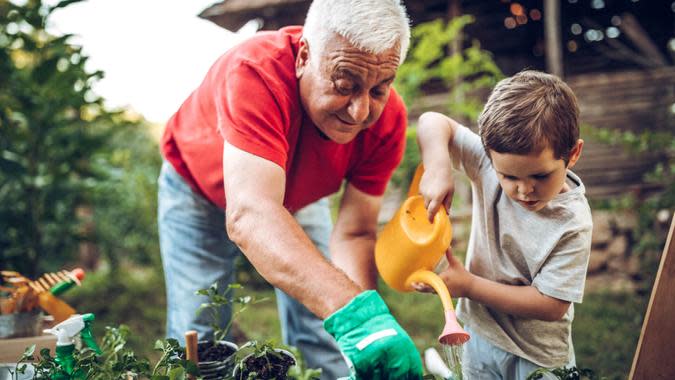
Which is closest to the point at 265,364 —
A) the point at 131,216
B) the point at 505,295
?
the point at 505,295

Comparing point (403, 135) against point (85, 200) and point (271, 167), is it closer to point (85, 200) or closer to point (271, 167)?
point (271, 167)

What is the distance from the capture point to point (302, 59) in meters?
1.43

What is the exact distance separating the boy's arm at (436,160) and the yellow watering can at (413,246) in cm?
4

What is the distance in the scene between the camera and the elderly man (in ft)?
3.23

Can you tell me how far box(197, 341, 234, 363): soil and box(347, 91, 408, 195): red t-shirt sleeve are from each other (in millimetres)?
763

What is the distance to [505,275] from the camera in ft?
4.51

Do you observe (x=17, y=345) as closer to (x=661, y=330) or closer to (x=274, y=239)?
(x=274, y=239)

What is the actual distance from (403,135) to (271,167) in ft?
2.15

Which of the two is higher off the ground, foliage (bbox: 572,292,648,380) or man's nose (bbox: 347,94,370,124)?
man's nose (bbox: 347,94,370,124)

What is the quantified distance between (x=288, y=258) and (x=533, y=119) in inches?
24.8

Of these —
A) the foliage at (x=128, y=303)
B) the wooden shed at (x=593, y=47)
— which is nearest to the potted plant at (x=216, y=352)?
the foliage at (x=128, y=303)

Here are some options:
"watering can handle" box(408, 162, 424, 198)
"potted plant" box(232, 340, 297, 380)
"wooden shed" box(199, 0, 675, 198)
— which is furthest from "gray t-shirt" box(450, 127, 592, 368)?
"wooden shed" box(199, 0, 675, 198)

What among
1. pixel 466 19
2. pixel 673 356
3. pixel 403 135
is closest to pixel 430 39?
pixel 466 19

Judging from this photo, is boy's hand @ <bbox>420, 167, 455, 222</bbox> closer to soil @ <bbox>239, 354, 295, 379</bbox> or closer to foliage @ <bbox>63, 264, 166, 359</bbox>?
soil @ <bbox>239, 354, 295, 379</bbox>
